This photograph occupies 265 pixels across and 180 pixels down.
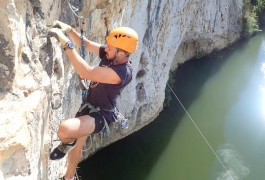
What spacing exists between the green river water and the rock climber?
6.26 meters

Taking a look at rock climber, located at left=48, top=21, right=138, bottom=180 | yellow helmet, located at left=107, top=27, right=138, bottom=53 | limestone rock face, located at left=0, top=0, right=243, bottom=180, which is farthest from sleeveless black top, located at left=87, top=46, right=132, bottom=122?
limestone rock face, located at left=0, top=0, right=243, bottom=180

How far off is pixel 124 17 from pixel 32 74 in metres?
4.72

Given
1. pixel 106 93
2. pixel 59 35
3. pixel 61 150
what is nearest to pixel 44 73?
pixel 59 35

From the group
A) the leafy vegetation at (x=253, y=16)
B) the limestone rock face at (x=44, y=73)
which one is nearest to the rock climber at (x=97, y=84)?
the limestone rock face at (x=44, y=73)

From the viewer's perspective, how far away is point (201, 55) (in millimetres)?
19000

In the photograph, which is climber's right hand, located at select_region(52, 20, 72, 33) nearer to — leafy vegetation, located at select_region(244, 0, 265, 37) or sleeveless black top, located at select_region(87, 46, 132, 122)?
sleeveless black top, located at select_region(87, 46, 132, 122)

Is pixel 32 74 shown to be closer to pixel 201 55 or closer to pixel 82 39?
pixel 82 39

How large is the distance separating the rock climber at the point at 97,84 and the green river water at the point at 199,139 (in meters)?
6.26

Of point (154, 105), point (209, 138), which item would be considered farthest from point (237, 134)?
point (154, 105)

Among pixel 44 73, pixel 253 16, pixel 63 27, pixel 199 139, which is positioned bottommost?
pixel 199 139

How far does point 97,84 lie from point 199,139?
9.05 m

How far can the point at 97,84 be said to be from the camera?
359cm

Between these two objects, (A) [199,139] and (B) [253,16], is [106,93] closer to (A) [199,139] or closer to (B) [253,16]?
(A) [199,139]

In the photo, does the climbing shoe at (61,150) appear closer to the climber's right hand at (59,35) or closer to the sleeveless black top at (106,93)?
the sleeveless black top at (106,93)
